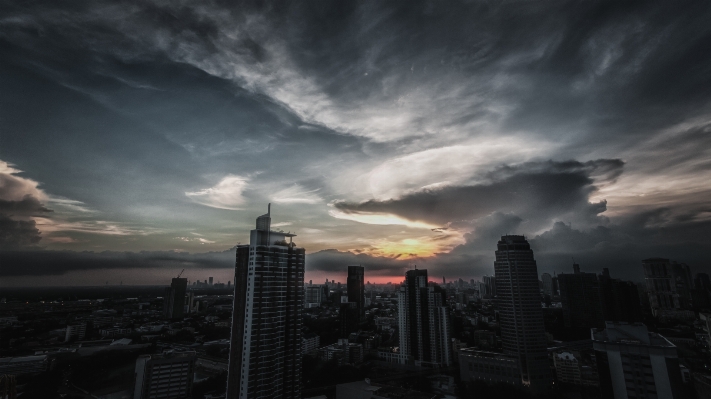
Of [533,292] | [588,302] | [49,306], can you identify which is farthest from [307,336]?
[49,306]

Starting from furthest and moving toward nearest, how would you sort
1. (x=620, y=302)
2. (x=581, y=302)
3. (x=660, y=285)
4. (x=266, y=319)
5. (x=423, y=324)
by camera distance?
(x=660, y=285) → (x=581, y=302) → (x=620, y=302) → (x=423, y=324) → (x=266, y=319)

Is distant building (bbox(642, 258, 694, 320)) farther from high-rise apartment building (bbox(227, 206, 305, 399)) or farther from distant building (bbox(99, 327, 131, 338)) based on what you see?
distant building (bbox(99, 327, 131, 338))

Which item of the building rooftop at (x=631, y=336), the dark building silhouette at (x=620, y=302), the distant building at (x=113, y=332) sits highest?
the building rooftop at (x=631, y=336)

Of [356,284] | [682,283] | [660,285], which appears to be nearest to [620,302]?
[660,285]

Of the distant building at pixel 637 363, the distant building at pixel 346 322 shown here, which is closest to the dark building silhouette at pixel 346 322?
the distant building at pixel 346 322

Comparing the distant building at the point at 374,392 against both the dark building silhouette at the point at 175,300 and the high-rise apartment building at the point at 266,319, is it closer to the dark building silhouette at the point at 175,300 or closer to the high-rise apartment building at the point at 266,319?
the high-rise apartment building at the point at 266,319

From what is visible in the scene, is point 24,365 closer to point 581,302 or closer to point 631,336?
point 631,336
